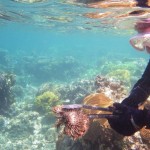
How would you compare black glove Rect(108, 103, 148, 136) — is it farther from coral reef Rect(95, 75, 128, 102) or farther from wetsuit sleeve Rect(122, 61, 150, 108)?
coral reef Rect(95, 75, 128, 102)

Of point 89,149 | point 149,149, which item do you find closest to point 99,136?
point 89,149

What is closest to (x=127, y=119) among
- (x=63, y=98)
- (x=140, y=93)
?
(x=140, y=93)

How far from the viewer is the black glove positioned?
3.41 meters

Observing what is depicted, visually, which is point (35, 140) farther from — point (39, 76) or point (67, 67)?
point (67, 67)

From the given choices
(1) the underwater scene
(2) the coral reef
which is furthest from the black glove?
(2) the coral reef

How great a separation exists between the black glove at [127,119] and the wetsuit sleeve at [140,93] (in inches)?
14.7

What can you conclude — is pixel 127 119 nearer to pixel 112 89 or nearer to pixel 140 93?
pixel 140 93

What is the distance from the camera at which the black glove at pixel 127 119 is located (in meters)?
3.41

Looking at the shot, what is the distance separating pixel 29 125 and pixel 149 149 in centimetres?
1067

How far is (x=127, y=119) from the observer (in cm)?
351

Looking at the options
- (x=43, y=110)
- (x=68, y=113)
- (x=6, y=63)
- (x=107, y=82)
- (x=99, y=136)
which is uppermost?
Answer: (x=68, y=113)

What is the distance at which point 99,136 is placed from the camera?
19.0ft

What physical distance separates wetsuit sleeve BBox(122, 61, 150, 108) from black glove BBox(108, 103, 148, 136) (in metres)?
0.37

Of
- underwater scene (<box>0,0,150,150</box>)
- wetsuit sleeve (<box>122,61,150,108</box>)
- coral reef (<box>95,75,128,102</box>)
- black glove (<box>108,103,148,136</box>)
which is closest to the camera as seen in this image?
black glove (<box>108,103,148,136</box>)
